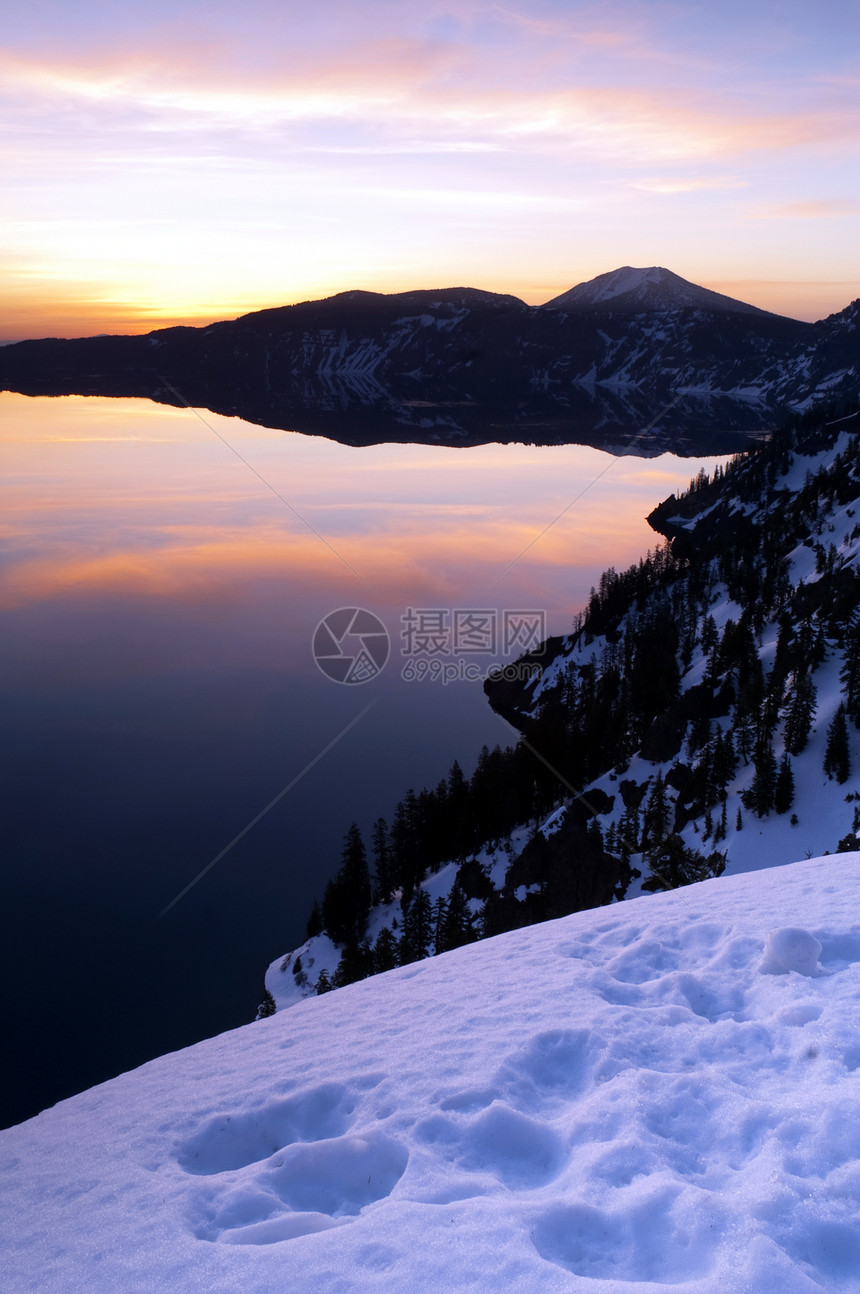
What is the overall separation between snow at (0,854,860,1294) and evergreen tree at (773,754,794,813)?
40.8 metres

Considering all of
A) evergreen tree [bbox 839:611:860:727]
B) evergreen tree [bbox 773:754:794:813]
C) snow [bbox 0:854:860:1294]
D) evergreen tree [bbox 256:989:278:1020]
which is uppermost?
snow [bbox 0:854:860:1294]

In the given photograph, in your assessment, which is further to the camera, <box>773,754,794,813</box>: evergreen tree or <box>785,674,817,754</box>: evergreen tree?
<box>785,674,817,754</box>: evergreen tree

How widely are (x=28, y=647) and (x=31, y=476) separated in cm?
12446

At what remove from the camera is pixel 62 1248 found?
6.18 meters

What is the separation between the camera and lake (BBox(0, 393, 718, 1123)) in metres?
40.1

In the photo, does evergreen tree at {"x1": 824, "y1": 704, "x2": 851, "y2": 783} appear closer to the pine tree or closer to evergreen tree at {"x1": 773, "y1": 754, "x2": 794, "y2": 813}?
evergreen tree at {"x1": 773, "y1": 754, "x2": 794, "y2": 813}

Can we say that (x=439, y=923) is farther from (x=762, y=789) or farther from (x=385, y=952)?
(x=762, y=789)

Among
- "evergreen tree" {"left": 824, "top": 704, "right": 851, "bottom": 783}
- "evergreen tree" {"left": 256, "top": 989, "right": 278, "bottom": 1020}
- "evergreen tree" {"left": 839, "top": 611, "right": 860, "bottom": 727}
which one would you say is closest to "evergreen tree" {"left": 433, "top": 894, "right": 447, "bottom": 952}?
"evergreen tree" {"left": 256, "top": 989, "right": 278, "bottom": 1020}

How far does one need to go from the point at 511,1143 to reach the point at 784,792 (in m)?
46.5

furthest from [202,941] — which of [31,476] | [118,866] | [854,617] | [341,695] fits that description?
[31,476]

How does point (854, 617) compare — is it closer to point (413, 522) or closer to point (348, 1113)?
point (348, 1113)

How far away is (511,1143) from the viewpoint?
21.6ft

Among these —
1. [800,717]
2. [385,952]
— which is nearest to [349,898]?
[385,952]

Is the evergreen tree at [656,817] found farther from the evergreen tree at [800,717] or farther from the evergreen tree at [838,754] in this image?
the evergreen tree at [838,754]
